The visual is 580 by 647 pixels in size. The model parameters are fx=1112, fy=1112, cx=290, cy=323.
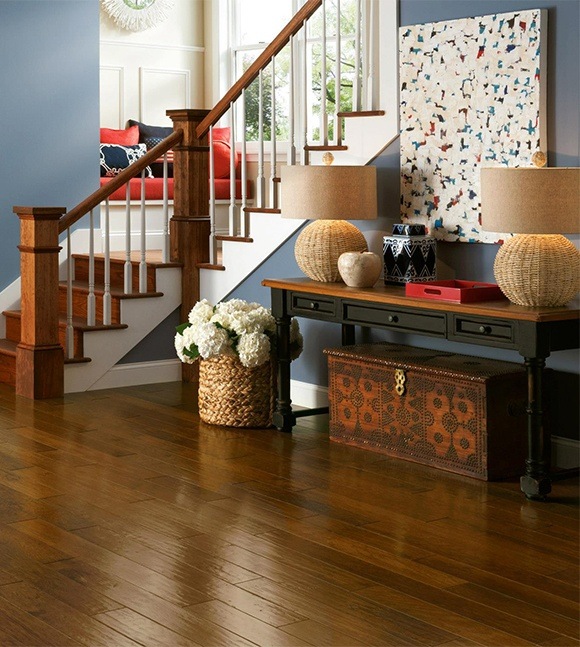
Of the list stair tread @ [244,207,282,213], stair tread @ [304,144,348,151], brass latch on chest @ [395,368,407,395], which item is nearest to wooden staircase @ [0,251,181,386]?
stair tread @ [244,207,282,213]

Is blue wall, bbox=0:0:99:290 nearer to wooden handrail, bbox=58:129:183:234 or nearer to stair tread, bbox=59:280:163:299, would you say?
stair tread, bbox=59:280:163:299

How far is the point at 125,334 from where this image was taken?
20.9 feet

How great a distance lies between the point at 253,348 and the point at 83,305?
71.9 inches

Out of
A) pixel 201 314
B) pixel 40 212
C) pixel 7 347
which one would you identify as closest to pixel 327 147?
pixel 201 314

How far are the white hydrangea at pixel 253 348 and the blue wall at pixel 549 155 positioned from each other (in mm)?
559

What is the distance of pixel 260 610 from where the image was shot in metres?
2.96

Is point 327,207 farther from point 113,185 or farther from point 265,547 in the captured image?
point 265,547

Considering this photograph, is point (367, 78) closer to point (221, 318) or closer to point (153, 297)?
point (221, 318)

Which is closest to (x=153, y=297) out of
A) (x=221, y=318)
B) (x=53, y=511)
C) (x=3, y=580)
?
(x=221, y=318)

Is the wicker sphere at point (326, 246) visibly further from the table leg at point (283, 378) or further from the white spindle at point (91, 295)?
the white spindle at point (91, 295)

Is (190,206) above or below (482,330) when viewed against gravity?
above

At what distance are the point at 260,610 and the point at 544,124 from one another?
2.41m

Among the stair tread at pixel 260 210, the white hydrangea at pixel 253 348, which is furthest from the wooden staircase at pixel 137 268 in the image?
the white hydrangea at pixel 253 348

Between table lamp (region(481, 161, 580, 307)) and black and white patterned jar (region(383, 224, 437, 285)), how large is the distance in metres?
0.63
